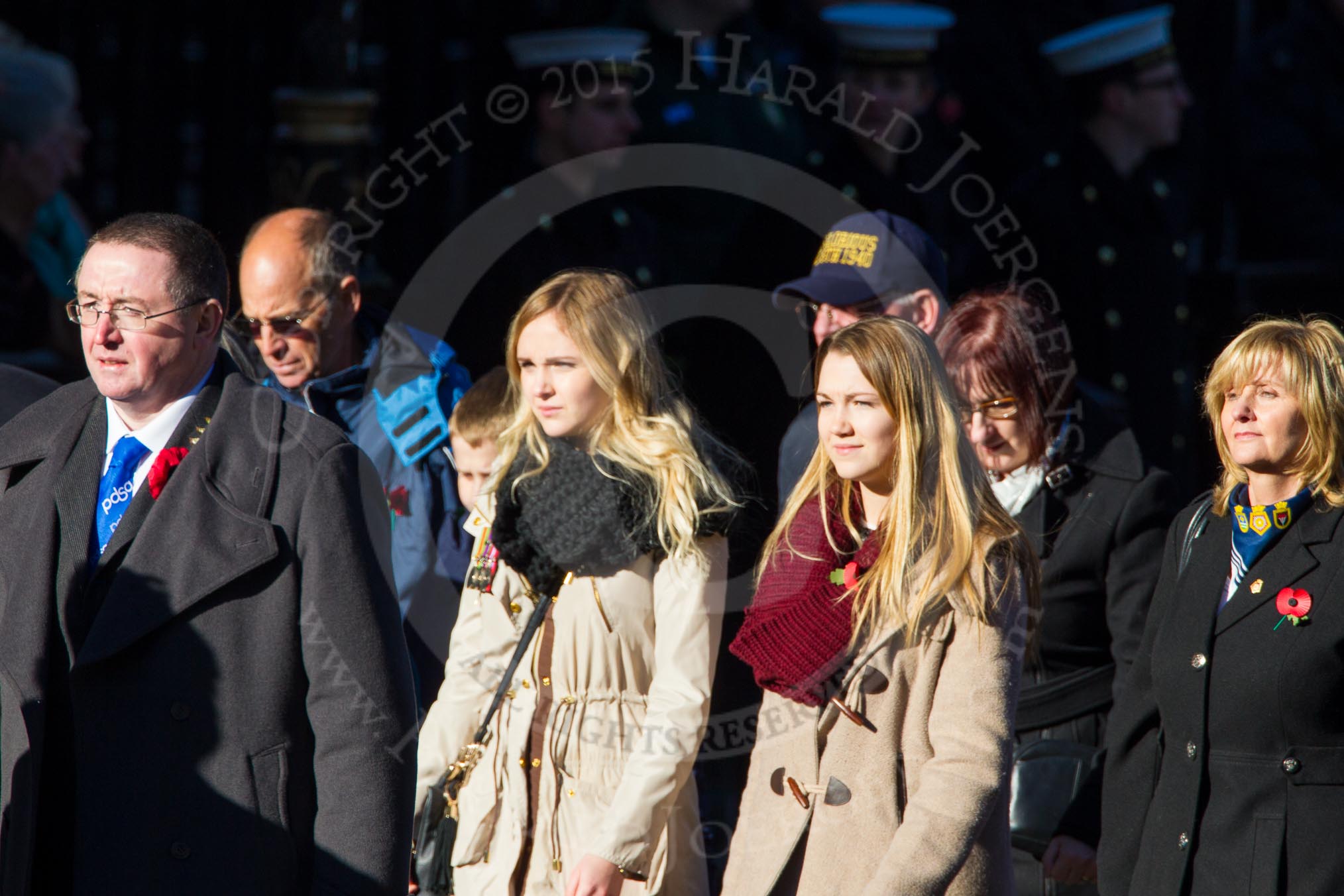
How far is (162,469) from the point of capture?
2.63 meters

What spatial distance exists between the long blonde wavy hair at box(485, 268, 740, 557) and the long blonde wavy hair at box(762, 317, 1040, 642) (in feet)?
1.02

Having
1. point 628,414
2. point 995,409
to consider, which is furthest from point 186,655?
point 995,409

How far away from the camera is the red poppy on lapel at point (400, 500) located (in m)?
4.02

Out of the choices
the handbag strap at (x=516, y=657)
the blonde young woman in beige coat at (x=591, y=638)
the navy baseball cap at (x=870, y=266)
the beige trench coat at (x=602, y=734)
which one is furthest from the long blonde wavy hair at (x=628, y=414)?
the navy baseball cap at (x=870, y=266)

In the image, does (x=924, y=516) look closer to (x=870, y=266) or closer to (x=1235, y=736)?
(x=1235, y=736)

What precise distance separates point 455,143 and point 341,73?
856 mm

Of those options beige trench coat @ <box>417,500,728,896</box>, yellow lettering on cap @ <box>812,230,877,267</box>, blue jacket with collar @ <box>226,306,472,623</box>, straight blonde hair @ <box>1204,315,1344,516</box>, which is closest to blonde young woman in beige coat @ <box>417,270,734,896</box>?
beige trench coat @ <box>417,500,728,896</box>

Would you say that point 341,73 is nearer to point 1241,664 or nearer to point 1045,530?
point 1045,530

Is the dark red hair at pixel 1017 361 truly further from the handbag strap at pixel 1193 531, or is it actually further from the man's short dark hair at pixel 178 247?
the man's short dark hair at pixel 178 247

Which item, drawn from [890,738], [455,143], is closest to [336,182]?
[455,143]

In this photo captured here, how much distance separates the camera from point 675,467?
333cm

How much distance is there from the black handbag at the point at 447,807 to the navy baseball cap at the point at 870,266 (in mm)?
1147

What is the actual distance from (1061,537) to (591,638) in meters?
1.05

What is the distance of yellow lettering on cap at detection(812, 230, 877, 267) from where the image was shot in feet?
13.2
